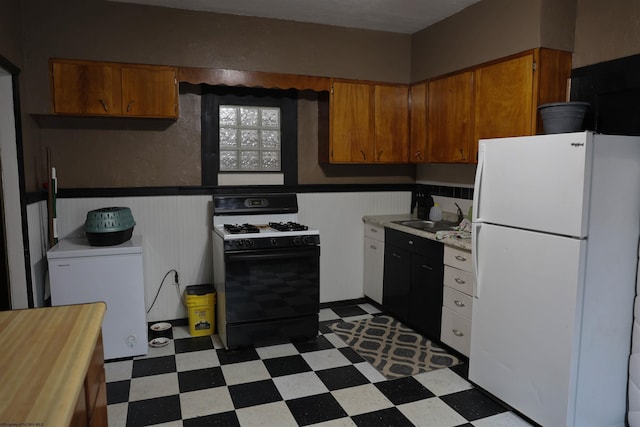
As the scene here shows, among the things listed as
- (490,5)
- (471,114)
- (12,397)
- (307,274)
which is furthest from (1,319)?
(490,5)

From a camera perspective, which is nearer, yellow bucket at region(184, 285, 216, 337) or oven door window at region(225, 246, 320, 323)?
oven door window at region(225, 246, 320, 323)

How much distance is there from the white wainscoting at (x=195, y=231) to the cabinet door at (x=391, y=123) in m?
0.47

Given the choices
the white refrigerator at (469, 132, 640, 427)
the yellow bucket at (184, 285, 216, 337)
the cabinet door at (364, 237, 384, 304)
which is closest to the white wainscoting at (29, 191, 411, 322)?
the cabinet door at (364, 237, 384, 304)

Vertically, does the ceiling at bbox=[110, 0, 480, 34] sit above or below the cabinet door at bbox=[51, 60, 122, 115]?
above

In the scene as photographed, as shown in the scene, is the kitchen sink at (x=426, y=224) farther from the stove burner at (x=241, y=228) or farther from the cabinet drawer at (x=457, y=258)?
the stove burner at (x=241, y=228)

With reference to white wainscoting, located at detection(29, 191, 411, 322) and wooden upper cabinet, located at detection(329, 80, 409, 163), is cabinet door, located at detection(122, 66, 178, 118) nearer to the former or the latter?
white wainscoting, located at detection(29, 191, 411, 322)

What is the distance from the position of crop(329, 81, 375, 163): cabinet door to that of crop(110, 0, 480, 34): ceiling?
0.53 meters

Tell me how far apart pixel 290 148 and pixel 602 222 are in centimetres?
262

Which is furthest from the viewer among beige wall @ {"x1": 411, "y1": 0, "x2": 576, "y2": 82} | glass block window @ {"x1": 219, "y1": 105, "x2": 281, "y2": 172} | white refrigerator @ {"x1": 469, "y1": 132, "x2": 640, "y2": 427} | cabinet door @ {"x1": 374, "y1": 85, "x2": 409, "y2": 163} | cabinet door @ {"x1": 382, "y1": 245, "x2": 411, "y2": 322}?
cabinet door @ {"x1": 374, "y1": 85, "x2": 409, "y2": 163}

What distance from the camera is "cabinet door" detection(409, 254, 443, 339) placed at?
11.1 ft

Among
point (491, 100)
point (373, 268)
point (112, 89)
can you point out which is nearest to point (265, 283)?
point (373, 268)

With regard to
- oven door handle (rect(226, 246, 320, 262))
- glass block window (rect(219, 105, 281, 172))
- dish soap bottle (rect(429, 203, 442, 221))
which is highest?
glass block window (rect(219, 105, 281, 172))

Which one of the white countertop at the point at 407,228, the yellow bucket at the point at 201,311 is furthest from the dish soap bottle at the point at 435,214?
the yellow bucket at the point at 201,311

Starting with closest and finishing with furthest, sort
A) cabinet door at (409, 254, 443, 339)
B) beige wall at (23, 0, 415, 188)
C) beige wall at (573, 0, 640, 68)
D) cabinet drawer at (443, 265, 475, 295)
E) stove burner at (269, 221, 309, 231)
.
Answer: beige wall at (573, 0, 640, 68), cabinet drawer at (443, 265, 475, 295), beige wall at (23, 0, 415, 188), cabinet door at (409, 254, 443, 339), stove burner at (269, 221, 309, 231)
